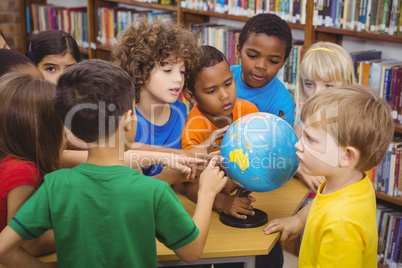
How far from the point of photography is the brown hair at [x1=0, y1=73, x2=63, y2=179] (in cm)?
165

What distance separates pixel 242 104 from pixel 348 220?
1037mm

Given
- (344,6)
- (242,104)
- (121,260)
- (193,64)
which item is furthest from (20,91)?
(344,6)

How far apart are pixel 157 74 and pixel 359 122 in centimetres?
105

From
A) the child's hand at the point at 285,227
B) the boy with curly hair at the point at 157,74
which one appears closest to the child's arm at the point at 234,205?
the child's hand at the point at 285,227

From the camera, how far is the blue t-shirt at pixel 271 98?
2748mm

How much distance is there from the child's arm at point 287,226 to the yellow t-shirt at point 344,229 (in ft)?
0.62

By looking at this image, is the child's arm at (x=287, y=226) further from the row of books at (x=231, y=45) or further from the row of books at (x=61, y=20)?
the row of books at (x=61, y=20)

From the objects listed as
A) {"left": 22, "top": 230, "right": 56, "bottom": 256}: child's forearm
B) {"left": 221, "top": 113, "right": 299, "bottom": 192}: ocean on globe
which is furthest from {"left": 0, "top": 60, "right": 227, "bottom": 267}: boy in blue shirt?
{"left": 221, "top": 113, "right": 299, "bottom": 192}: ocean on globe

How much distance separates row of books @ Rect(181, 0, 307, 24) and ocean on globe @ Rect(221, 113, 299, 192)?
1972mm

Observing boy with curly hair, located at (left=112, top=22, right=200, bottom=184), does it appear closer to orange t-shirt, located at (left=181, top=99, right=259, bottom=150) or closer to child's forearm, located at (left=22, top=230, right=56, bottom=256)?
orange t-shirt, located at (left=181, top=99, right=259, bottom=150)

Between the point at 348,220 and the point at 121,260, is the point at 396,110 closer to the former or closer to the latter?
the point at 348,220

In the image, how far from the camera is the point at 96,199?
1.49m

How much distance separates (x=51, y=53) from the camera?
2.97 m

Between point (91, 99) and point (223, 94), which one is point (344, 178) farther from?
point (91, 99)
